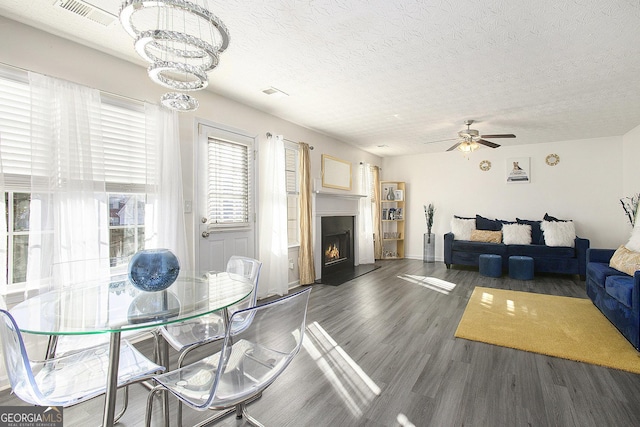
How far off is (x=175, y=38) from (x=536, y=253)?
623 cm

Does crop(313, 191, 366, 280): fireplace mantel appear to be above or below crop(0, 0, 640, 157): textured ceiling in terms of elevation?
below

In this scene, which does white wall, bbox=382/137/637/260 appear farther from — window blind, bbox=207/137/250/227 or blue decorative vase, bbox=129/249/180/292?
blue decorative vase, bbox=129/249/180/292

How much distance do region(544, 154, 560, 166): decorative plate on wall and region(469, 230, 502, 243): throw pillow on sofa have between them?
5.74 feet

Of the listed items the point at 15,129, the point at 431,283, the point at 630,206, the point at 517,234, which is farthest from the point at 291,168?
A: the point at 630,206

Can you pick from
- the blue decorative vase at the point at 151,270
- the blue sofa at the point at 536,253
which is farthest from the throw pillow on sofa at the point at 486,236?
the blue decorative vase at the point at 151,270

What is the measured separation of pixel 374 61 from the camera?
2.80m

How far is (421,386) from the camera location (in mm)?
2059

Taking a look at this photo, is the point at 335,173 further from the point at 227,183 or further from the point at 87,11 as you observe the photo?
the point at 87,11

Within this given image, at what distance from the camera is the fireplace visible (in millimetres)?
5365

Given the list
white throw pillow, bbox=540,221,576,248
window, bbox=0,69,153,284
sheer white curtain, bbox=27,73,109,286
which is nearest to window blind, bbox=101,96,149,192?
window, bbox=0,69,153,284

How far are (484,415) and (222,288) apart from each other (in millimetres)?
1727

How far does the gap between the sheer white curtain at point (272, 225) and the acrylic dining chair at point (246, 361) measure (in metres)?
2.72

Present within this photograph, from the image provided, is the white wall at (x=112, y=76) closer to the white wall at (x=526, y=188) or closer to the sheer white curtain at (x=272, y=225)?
the sheer white curtain at (x=272, y=225)

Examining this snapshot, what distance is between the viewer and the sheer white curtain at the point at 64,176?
7.18 feet
